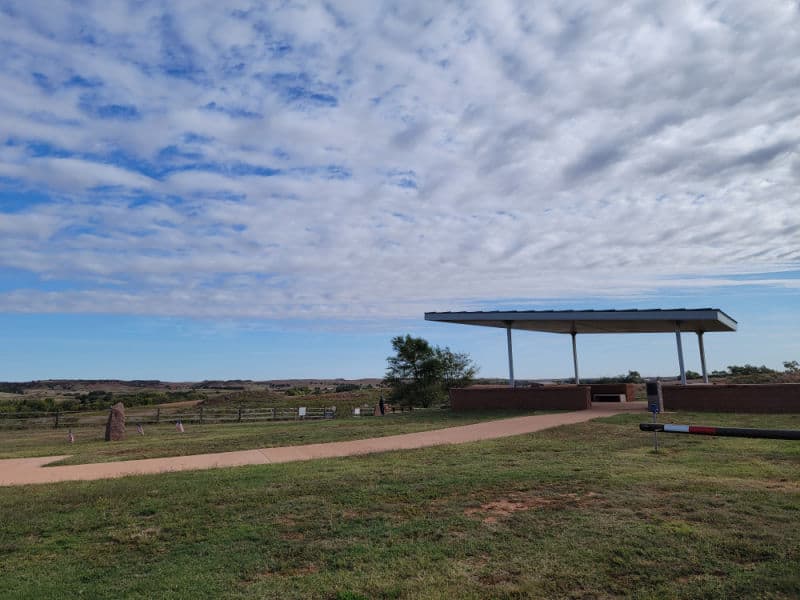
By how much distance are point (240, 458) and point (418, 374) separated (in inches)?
873

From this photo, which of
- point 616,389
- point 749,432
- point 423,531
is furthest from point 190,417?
point 749,432

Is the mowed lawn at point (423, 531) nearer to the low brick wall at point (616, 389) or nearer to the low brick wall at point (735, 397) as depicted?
the low brick wall at point (735, 397)

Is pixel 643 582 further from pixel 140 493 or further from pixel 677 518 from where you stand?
pixel 140 493

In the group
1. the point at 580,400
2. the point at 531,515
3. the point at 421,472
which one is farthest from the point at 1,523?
the point at 580,400

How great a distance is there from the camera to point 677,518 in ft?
19.8

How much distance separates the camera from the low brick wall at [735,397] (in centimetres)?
1877

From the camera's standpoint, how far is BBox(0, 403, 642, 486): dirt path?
1048 cm

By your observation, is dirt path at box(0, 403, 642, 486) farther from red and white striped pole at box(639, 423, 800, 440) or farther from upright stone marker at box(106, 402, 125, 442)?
red and white striped pole at box(639, 423, 800, 440)

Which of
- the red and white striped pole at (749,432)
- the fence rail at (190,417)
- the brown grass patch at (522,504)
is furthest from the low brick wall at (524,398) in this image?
the brown grass patch at (522,504)

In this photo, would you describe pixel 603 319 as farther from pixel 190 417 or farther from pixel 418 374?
pixel 190 417

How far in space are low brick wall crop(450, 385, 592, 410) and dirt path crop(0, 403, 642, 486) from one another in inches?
256

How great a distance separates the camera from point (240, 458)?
11922 millimetres

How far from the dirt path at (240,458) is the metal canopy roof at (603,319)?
688 centimetres

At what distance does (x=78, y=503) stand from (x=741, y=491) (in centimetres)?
890
